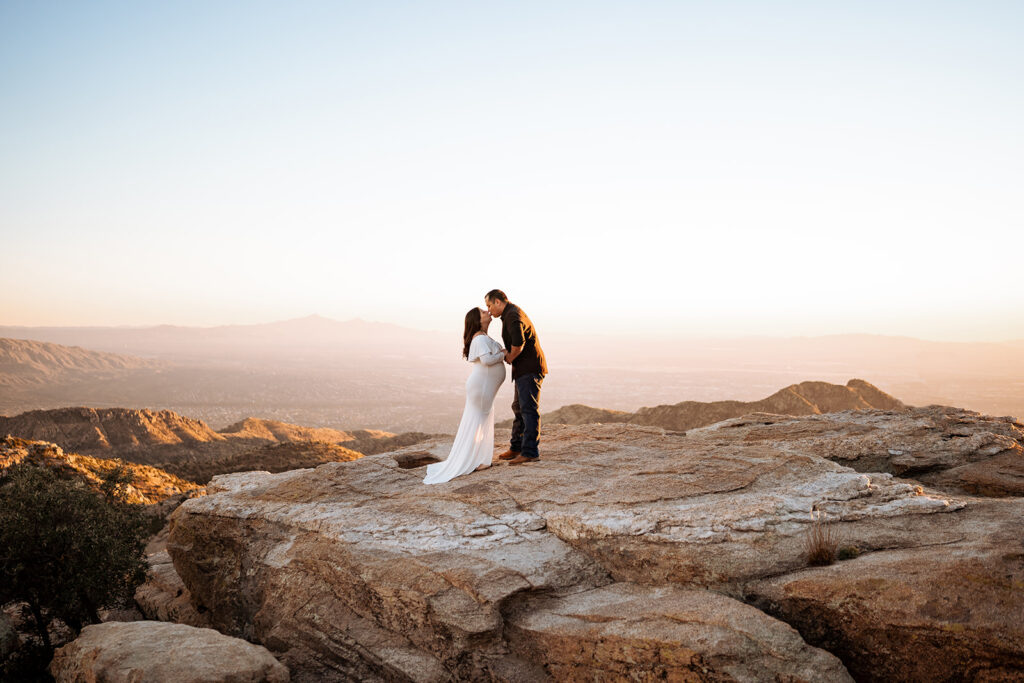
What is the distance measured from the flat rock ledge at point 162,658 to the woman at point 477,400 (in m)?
3.80

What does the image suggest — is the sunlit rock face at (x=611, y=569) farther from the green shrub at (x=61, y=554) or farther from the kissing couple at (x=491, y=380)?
the green shrub at (x=61, y=554)

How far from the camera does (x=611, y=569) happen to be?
268 inches

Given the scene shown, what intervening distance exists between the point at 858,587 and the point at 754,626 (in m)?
1.17

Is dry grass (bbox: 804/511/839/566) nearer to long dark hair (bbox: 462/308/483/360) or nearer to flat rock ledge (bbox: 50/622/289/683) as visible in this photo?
long dark hair (bbox: 462/308/483/360)

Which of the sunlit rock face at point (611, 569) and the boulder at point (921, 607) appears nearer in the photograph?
the boulder at point (921, 607)

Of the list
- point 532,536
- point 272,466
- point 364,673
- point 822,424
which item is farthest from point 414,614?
point 272,466

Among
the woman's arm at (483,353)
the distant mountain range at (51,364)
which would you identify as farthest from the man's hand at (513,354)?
the distant mountain range at (51,364)

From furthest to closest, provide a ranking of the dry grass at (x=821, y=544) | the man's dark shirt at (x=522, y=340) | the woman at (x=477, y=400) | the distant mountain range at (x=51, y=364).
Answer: the distant mountain range at (x=51, y=364) → the woman at (x=477, y=400) → the man's dark shirt at (x=522, y=340) → the dry grass at (x=821, y=544)

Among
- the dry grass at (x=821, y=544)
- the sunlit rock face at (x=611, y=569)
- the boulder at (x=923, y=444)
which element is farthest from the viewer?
the boulder at (x=923, y=444)

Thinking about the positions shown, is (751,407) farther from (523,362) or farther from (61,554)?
(61,554)

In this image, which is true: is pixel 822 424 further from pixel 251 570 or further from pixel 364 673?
A: pixel 251 570

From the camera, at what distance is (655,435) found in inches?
463

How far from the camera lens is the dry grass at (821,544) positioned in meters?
6.01

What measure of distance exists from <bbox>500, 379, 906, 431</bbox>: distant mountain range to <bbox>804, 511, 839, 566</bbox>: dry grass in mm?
33871
